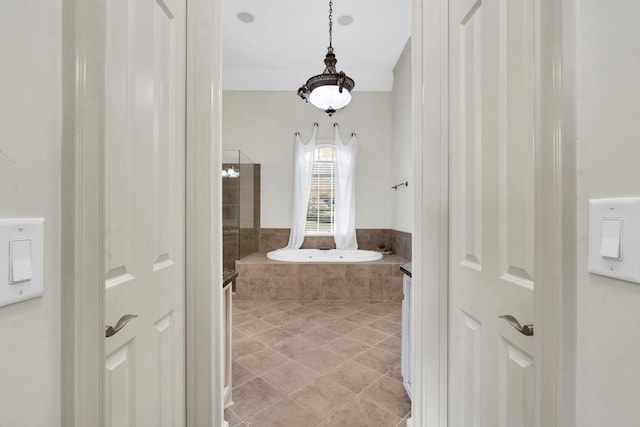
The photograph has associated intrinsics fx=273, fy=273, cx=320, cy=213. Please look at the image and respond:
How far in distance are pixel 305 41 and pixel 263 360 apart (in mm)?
3870

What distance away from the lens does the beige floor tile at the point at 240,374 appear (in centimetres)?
189

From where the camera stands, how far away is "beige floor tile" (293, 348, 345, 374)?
80.7 inches

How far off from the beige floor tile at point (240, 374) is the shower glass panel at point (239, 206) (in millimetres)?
1827

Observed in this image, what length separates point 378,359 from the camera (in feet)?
7.12

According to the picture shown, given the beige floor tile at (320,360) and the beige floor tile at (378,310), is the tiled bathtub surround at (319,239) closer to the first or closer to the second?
the beige floor tile at (378,310)

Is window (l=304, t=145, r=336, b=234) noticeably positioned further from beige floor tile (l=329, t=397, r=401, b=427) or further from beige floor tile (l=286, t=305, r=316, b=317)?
beige floor tile (l=329, t=397, r=401, b=427)

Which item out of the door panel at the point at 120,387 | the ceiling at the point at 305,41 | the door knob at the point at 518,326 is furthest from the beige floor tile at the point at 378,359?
the ceiling at the point at 305,41

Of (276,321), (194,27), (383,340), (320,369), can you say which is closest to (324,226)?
(276,321)

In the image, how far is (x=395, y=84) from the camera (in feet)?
14.5

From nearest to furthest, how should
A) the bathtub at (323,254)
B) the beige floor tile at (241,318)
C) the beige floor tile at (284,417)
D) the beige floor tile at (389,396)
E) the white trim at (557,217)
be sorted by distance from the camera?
the white trim at (557,217)
the beige floor tile at (284,417)
the beige floor tile at (389,396)
the beige floor tile at (241,318)
the bathtub at (323,254)

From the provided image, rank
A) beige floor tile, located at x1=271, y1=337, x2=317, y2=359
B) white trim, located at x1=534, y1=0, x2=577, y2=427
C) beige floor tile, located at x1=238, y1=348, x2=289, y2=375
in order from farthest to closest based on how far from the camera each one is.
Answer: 1. beige floor tile, located at x1=271, y1=337, x2=317, y2=359
2. beige floor tile, located at x1=238, y1=348, x2=289, y2=375
3. white trim, located at x1=534, y1=0, x2=577, y2=427

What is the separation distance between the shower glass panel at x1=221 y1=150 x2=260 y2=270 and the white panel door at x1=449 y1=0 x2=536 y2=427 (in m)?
3.17

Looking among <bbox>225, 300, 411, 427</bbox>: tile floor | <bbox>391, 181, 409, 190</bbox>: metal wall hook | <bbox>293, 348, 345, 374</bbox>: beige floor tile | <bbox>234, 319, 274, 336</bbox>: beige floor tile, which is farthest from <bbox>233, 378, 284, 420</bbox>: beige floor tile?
<bbox>391, 181, 409, 190</bbox>: metal wall hook

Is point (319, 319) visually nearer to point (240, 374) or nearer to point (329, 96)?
point (240, 374)
